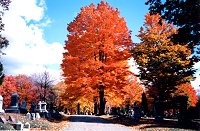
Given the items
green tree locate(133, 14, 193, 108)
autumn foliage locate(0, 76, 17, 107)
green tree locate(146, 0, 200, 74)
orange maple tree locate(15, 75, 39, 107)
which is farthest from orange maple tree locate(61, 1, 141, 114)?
orange maple tree locate(15, 75, 39, 107)

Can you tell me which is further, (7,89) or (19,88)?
(19,88)

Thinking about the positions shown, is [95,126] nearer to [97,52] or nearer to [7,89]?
[97,52]

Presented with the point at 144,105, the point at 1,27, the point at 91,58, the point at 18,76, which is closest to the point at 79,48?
the point at 91,58

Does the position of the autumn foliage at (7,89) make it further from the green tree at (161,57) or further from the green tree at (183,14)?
the green tree at (183,14)

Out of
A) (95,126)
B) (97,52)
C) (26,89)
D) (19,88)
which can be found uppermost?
(97,52)

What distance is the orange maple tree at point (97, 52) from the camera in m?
33.2

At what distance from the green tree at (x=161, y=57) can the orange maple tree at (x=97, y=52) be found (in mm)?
1689

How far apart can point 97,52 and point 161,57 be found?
24.3ft

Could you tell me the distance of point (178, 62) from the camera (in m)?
32.2

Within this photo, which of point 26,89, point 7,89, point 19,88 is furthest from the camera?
point 19,88

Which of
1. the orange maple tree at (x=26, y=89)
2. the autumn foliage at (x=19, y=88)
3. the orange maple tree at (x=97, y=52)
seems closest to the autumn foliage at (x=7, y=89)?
the autumn foliage at (x=19, y=88)

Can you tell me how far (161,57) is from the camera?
109 ft

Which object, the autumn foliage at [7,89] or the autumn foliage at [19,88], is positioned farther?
the autumn foliage at [19,88]

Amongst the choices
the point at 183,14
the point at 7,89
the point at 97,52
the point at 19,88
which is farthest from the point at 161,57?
the point at 19,88
